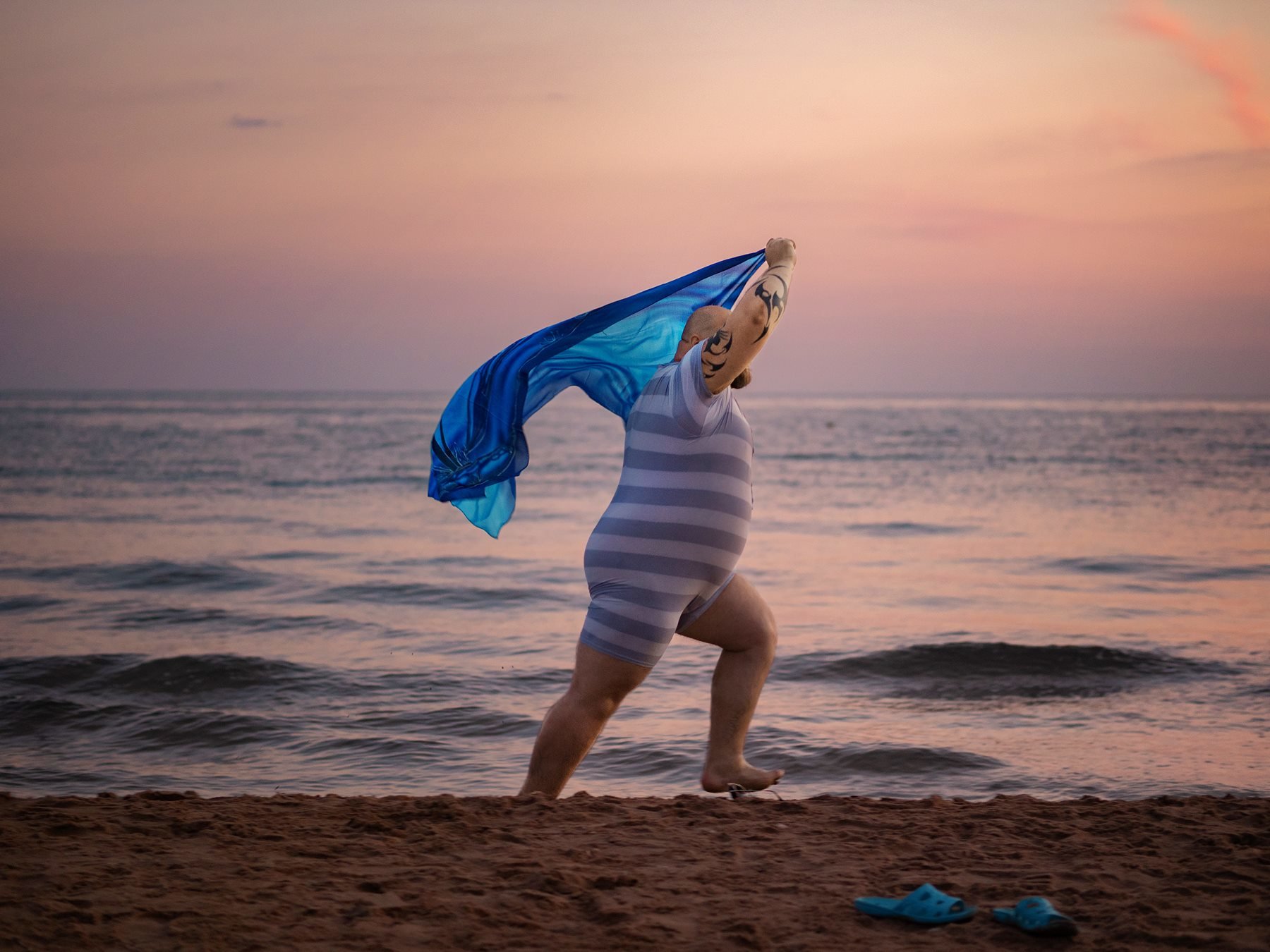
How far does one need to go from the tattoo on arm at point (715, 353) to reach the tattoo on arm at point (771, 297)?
0.10 meters

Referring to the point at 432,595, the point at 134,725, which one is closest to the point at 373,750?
the point at 134,725

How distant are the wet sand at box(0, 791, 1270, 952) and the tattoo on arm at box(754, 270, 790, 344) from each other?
5.59 feet

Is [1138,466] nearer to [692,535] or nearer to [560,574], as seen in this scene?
[560,574]

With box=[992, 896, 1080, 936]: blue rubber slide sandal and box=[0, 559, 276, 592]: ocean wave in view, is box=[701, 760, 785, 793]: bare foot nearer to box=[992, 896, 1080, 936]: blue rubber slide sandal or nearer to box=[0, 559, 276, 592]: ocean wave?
box=[992, 896, 1080, 936]: blue rubber slide sandal

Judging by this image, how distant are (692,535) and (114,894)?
6.75ft

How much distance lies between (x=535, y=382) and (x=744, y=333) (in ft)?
3.24

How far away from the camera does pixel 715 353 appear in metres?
3.78

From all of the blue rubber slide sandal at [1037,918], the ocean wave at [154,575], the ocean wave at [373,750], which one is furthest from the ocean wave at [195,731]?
the ocean wave at [154,575]

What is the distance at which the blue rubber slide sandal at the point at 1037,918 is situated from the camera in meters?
2.85

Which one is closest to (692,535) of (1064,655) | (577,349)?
(577,349)

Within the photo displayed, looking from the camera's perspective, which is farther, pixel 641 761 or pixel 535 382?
pixel 641 761

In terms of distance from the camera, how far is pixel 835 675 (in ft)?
26.0

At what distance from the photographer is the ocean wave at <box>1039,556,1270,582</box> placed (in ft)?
40.2

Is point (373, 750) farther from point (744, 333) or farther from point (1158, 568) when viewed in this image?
point (1158, 568)
